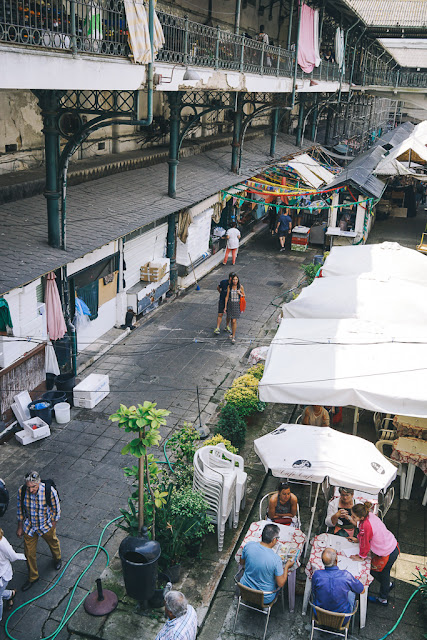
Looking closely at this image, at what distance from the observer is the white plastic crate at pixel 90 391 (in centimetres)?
1058

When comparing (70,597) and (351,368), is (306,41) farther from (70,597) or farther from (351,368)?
(70,597)

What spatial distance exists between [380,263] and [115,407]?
19.7 ft

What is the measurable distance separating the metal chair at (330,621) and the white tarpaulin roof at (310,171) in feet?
55.3

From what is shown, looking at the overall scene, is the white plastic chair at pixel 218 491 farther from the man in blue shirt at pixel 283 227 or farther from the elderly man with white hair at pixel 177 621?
the man in blue shirt at pixel 283 227

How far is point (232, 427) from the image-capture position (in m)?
9.34

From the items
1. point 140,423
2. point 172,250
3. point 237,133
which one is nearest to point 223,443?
point 140,423

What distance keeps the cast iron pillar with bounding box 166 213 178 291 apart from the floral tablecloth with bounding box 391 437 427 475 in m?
9.04

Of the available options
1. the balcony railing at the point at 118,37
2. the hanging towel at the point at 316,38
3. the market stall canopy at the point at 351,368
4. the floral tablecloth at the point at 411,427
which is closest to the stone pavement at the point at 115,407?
the market stall canopy at the point at 351,368

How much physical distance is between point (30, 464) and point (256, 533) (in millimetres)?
3865

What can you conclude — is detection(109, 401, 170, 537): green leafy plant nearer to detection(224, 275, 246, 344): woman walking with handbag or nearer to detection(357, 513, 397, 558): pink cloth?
detection(357, 513, 397, 558): pink cloth

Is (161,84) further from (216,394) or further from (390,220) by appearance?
(390,220)

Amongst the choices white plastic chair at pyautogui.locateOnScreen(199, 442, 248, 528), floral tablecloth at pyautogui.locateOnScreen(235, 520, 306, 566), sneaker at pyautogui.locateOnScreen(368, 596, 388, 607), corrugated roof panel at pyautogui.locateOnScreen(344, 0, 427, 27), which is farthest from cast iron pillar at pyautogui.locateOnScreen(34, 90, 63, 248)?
corrugated roof panel at pyautogui.locateOnScreen(344, 0, 427, 27)

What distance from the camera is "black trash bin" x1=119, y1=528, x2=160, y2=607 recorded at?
246 inches

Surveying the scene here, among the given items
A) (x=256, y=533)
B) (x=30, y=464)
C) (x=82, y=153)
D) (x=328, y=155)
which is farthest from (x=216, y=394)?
(x=328, y=155)
